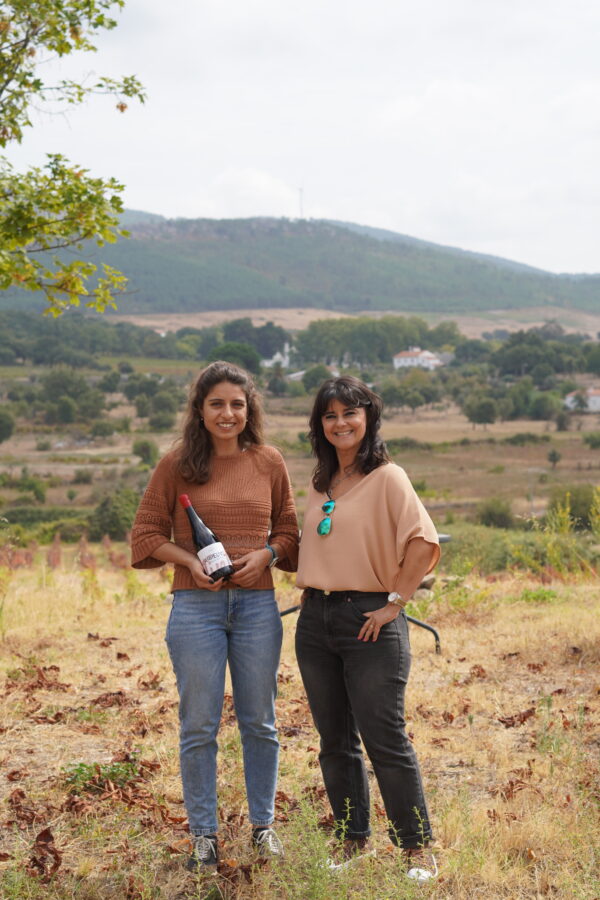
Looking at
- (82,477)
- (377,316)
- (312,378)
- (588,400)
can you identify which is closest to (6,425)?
(82,477)

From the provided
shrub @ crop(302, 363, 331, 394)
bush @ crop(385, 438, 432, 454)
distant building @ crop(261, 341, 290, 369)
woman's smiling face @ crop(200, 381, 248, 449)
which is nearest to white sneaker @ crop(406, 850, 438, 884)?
woman's smiling face @ crop(200, 381, 248, 449)

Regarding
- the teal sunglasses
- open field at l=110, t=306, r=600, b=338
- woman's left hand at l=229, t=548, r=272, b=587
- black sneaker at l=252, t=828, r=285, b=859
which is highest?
open field at l=110, t=306, r=600, b=338

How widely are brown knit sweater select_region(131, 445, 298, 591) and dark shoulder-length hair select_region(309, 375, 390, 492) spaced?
0.59 ft

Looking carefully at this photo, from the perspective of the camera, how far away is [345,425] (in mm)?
3225

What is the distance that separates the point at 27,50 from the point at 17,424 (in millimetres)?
73948

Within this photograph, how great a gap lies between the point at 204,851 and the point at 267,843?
0.81 feet

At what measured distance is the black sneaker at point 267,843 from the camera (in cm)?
327


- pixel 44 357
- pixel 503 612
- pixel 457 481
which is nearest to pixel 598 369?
pixel 457 481

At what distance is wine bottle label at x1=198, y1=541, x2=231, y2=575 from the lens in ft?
10.1

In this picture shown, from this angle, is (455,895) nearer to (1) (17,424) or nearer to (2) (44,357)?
(1) (17,424)

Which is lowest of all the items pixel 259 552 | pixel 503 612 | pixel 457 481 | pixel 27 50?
pixel 457 481

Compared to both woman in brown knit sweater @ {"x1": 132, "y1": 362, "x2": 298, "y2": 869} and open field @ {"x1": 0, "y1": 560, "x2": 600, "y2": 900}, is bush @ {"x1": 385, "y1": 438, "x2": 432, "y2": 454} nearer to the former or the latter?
open field @ {"x1": 0, "y1": 560, "x2": 600, "y2": 900}

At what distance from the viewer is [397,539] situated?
122 inches

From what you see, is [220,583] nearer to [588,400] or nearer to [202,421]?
[202,421]
